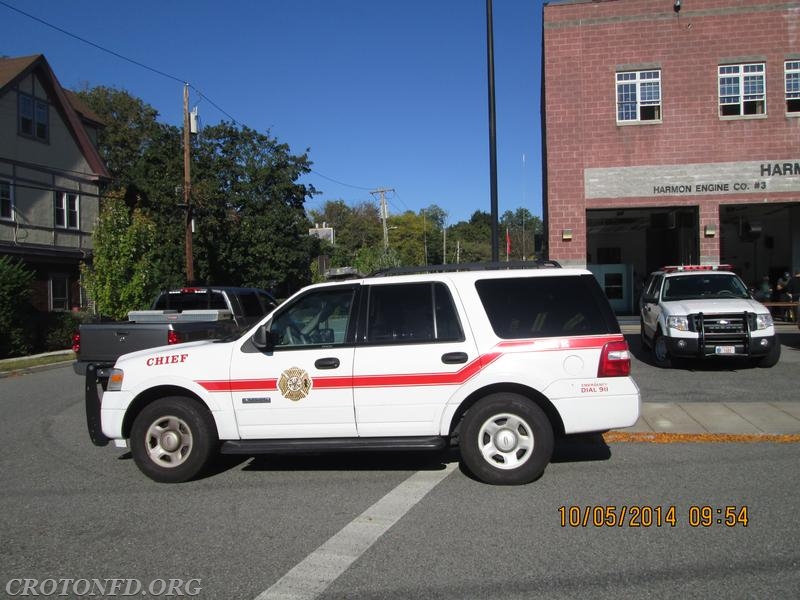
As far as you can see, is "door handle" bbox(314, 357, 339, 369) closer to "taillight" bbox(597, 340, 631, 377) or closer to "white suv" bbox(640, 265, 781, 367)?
"taillight" bbox(597, 340, 631, 377)

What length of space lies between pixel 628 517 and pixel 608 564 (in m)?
0.90

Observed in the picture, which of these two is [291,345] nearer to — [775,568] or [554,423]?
[554,423]

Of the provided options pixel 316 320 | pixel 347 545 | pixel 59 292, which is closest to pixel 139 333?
pixel 316 320

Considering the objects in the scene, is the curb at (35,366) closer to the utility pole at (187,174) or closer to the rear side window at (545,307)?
the utility pole at (187,174)

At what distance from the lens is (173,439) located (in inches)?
249

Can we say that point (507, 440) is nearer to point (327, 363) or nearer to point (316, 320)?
point (327, 363)

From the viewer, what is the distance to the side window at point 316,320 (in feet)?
20.7

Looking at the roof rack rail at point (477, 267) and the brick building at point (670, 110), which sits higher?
the brick building at point (670, 110)

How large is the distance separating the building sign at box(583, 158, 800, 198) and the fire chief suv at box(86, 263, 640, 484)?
1791 cm

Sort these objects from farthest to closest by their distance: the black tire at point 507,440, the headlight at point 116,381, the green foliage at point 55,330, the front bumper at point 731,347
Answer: the green foliage at point 55,330 < the front bumper at point 731,347 < the headlight at point 116,381 < the black tire at point 507,440

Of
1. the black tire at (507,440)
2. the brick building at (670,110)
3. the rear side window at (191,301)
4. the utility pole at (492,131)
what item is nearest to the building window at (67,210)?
the rear side window at (191,301)

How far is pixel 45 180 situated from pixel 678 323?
2610 cm

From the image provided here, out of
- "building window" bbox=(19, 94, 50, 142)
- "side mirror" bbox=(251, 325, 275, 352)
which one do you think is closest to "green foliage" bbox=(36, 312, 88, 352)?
"building window" bbox=(19, 94, 50, 142)

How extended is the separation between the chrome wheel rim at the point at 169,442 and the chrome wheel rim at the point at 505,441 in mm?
2657
